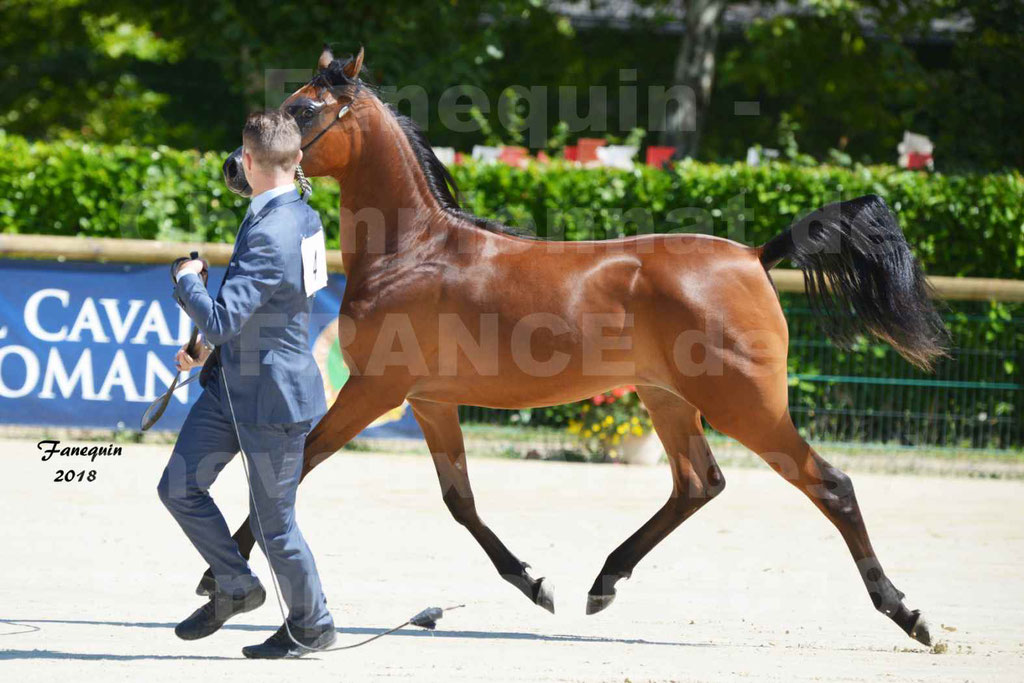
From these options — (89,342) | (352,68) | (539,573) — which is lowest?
(539,573)

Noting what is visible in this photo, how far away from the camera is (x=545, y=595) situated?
4.69 metres

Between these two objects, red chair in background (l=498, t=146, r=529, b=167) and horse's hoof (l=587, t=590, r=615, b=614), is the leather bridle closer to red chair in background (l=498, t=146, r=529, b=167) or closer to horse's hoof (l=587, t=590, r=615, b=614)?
horse's hoof (l=587, t=590, r=615, b=614)

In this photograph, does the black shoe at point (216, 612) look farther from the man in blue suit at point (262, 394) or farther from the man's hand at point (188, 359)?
the man's hand at point (188, 359)

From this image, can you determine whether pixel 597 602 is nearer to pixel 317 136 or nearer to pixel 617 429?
pixel 317 136

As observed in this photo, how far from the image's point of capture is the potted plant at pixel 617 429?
855cm

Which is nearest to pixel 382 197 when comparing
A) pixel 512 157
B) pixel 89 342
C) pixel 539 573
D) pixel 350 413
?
pixel 350 413

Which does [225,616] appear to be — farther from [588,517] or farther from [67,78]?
[67,78]

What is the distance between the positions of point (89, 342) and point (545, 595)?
4.66 meters

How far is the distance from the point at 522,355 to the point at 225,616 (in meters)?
1.45

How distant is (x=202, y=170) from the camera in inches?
368

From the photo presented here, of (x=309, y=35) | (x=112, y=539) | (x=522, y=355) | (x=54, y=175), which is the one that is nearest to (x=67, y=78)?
(x=309, y=35)

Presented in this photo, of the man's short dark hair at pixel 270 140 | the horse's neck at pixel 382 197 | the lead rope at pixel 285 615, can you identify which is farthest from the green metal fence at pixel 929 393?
the man's short dark hair at pixel 270 140

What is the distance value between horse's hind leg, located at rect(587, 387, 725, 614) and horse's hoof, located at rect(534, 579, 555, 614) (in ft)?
1.03

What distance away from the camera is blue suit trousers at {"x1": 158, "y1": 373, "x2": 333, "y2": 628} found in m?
3.80
